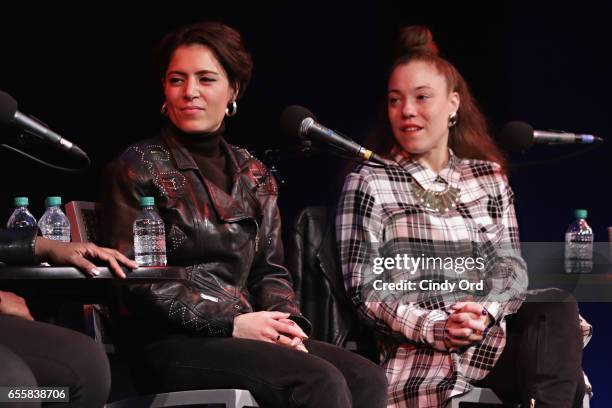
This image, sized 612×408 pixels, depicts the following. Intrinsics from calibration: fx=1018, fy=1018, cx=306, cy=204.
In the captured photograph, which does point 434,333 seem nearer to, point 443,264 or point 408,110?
point 443,264

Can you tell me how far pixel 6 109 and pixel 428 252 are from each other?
1.64m

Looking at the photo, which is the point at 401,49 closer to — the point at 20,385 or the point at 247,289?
the point at 247,289

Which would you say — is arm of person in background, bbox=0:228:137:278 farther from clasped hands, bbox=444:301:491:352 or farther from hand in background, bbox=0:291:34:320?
clasped hands, bbox=444:301:491:352

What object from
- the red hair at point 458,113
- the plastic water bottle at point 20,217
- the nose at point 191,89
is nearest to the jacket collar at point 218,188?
the nose at point 191,89

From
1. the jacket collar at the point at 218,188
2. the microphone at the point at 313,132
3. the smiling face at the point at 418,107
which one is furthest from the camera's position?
the smiling face at the point at 418,107

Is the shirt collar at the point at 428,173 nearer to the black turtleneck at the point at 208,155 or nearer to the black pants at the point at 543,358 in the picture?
the black pants at the point at 543,358

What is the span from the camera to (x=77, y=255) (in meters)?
2.35

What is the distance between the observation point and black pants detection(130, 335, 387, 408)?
2.73 metres

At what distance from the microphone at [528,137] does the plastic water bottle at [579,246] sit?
1.52 ft

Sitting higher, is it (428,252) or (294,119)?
(294,119)

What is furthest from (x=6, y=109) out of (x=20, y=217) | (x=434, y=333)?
(x=434, y=333)

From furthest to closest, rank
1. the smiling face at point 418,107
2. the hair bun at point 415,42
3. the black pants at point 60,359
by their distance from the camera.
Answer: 1. the hair bun at point 415,42
2. the smiling face at point 418,107
3. the black pants at point 60,359

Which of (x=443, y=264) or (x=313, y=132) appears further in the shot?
(x=443, y=264)

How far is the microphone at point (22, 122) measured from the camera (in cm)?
235
